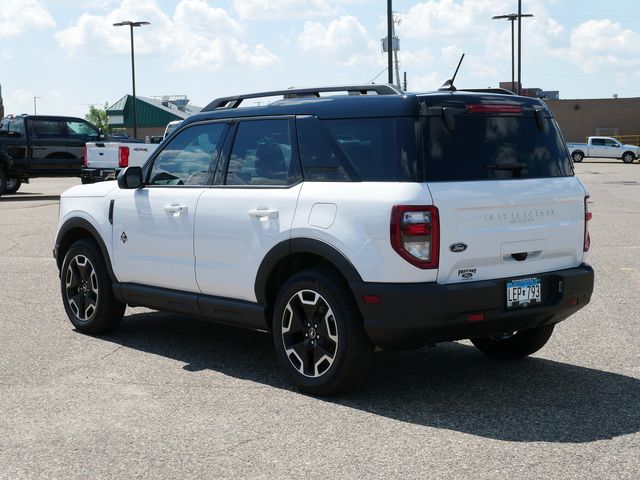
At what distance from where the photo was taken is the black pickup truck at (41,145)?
2605 cm

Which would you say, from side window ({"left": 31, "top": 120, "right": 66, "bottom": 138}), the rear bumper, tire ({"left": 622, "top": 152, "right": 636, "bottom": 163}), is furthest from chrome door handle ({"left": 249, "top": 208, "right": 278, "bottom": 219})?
tire ({"left": 622, "top": 152, "right": 636, "bottom": 163})

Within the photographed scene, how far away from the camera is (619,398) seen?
5984mm

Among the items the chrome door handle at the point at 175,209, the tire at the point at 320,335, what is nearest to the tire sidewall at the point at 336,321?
the tire at the point at 320,335

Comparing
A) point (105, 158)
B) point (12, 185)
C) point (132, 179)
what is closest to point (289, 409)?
Result: point (132, 179)

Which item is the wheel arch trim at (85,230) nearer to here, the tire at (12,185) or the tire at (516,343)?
the tire at (516,343)

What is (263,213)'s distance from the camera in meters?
6.35

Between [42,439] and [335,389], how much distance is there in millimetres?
1720

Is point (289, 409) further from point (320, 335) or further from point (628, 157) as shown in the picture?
point (628, 157)

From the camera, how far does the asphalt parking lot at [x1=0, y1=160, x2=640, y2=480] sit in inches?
188

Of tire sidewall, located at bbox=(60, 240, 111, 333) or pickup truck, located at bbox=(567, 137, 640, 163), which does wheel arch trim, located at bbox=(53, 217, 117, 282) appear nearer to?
tire sidewall, located at bbox=(60, 240, 111, 333)

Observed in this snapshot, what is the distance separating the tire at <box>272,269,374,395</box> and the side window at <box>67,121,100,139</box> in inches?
852

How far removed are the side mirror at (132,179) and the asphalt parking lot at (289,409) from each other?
123 cm

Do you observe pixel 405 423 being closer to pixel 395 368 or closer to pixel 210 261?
pixel 395 368

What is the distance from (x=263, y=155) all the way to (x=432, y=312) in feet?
5.60
